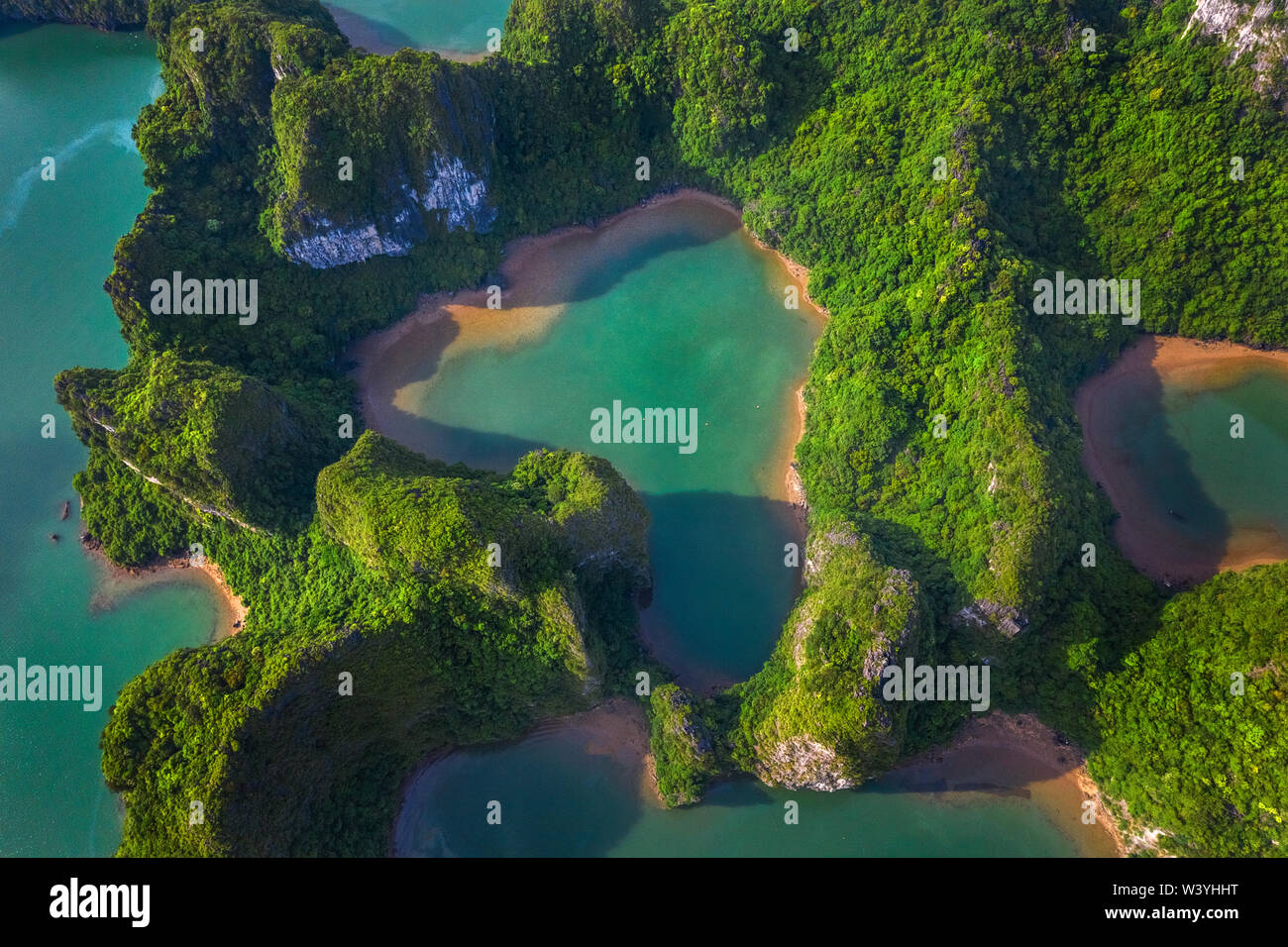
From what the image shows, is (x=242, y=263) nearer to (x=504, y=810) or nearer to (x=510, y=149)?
(x=510, y=149)

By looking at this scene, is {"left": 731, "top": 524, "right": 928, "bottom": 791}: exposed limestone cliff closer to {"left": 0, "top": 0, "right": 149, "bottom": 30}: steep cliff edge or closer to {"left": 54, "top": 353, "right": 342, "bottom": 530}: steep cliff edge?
{"left": 54, "top": 353, "right": 342, "bottom": 530}: steep cliff edge

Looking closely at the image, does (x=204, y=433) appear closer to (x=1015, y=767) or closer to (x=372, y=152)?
(x=372, y=152)

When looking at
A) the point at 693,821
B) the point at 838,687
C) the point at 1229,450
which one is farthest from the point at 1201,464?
the point at 693,821

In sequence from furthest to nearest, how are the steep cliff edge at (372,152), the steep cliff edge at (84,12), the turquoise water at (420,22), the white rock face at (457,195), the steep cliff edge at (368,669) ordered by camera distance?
the turquoise water at (420,22), the steep cliff edge at (84,12), the white rock face at (457,195), the steep cliff edge at (372,152), the steep cliff edge at (368,669)

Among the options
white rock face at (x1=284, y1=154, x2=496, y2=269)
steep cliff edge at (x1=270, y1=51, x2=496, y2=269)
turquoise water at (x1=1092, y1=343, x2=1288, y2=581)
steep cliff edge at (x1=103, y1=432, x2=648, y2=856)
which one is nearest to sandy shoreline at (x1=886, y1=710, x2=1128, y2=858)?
turquoise water at (x1=1092, y1=343, x2=1288, y2=581)

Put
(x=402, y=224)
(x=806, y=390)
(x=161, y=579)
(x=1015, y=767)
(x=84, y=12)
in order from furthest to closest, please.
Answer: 1. (x=84, y=12)
2. (x=402, y=224)
3. (x=806, y=390)
4. (x=161, y=579)
5. (x=1015, y=767)

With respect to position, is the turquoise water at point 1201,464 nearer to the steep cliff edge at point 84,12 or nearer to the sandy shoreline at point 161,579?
the sandy shoreline at point 161,579

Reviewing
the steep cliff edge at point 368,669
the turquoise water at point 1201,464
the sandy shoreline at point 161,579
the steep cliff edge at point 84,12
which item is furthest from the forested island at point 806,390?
the steep cliff edge at point 84,12
